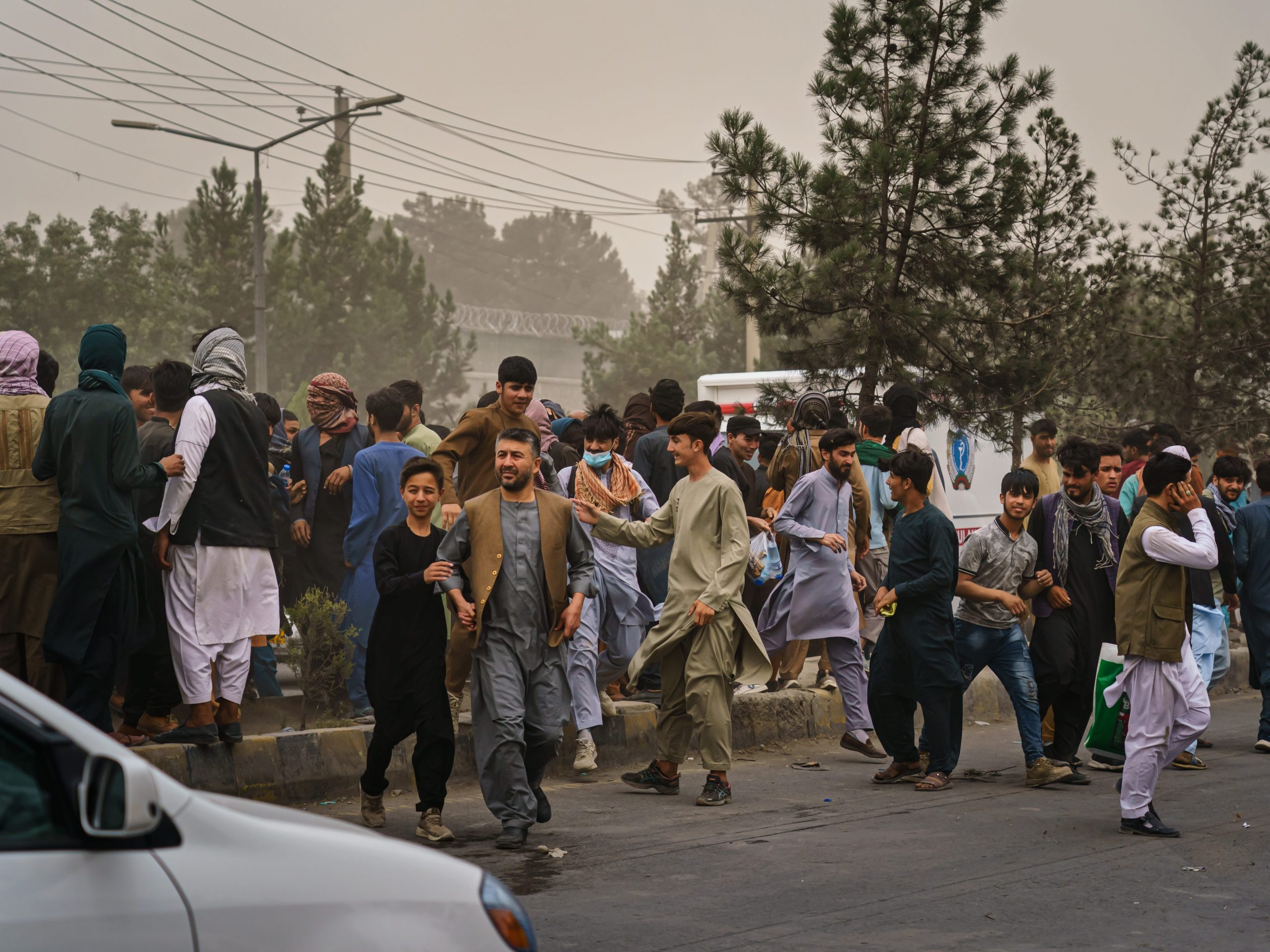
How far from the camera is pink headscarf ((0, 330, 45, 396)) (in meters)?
5.88

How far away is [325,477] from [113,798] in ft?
21.5

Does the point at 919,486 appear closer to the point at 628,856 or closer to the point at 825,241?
the point at 628,856

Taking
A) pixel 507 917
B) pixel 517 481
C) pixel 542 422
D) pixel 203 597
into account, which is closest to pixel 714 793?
pixel 517 481

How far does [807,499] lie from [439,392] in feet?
137

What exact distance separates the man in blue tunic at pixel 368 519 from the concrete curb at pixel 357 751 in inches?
26.0

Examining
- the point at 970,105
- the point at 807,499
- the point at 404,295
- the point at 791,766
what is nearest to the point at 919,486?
the point at 807,499

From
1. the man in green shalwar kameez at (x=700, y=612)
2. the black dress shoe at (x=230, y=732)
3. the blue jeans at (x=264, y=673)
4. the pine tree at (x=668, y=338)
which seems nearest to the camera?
the black dress shoe at (x=230, y=732)

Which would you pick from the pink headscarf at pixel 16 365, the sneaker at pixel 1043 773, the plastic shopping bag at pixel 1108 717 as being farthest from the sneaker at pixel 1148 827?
the pink headscarf at pixel 16 365

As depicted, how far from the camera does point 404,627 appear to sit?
6.02 metres

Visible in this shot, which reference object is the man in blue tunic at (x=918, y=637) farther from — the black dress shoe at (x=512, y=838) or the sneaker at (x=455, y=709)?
the black dress shoe at (x=512, y=838)

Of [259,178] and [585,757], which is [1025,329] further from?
[259,178]

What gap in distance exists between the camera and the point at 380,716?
19.7ft

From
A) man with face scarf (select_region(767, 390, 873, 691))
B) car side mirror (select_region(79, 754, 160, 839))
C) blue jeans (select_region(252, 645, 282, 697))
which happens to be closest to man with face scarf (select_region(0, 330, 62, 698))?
blue jeans (select_region(252, 645, 282, 697))

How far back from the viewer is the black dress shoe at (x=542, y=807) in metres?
6.17
